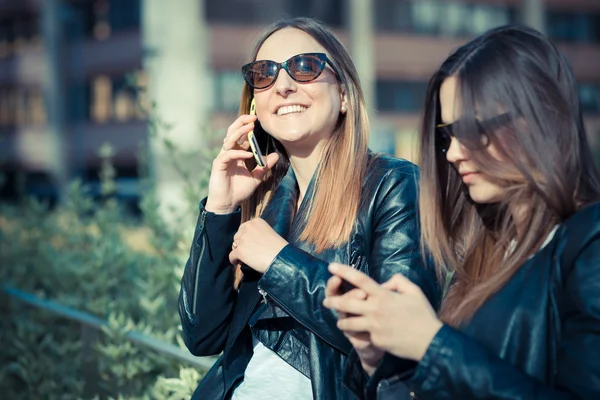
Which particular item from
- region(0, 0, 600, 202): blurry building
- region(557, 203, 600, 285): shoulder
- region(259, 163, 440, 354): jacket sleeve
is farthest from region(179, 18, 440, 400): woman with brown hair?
region(0, 0, 600, 202): blurry building

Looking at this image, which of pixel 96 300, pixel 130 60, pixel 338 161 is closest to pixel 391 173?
pixel 338 161

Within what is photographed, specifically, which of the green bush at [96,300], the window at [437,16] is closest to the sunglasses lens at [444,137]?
the green bush at [96,300]

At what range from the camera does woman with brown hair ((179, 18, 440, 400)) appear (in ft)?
6.50

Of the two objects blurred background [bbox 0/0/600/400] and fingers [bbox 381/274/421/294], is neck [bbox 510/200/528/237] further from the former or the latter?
blurred background [bbox 0/0/600/400]

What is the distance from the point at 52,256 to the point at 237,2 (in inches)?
855

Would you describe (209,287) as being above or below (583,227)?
below

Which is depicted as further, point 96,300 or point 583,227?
point 96,300

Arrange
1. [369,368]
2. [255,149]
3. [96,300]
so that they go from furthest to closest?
[96,300] → [255,149] → [369,368]

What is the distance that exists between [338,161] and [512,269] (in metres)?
0.80

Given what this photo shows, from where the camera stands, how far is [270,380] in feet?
6.88

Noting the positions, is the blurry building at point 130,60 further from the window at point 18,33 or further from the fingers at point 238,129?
the fingers at point 238,129

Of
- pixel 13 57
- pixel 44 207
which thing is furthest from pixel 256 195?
pixel 13 57

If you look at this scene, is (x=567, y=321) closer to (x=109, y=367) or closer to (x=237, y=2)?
(x=109, y=367)

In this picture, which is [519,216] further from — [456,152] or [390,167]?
[390,167]
